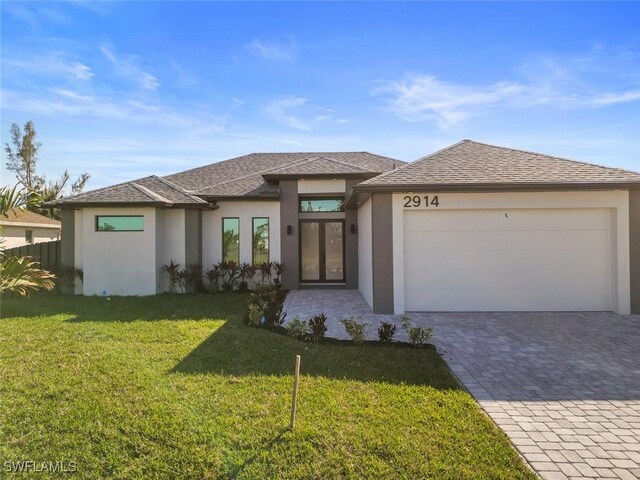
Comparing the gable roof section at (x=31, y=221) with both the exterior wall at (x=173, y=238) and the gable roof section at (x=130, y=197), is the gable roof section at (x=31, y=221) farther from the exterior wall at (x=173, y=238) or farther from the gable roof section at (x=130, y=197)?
the exterior wall at (x=173, y=238)

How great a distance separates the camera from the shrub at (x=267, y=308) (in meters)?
8.02

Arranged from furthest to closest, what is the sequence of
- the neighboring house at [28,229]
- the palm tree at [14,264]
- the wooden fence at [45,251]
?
the neighboring house at [28,229]
the wooden fence at [45,251]
the palm tree at [14,264]

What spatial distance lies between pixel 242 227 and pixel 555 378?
11.4 metres

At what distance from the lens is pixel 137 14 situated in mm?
7613

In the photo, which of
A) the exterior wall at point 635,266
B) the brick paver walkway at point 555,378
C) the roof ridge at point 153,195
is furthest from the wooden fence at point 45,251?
the exterior wall at point 635,266

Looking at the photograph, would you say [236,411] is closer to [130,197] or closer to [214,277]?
[214,277]

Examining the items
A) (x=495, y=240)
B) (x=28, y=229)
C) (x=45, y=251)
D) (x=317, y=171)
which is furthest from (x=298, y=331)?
(x=28, y=229)

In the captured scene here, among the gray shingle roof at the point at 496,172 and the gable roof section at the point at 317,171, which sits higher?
the gable roof section at the point at 317,171

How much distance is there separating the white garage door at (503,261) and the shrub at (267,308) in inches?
141

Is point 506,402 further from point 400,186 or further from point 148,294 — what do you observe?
point 148,294

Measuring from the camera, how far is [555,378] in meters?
5.03

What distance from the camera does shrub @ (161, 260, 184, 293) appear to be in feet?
41.5

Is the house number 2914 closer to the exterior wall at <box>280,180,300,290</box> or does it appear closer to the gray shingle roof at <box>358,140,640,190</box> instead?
the gray shingle roof at <box>358,140,640,190</box>

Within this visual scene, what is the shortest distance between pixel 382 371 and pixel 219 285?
9.96m
